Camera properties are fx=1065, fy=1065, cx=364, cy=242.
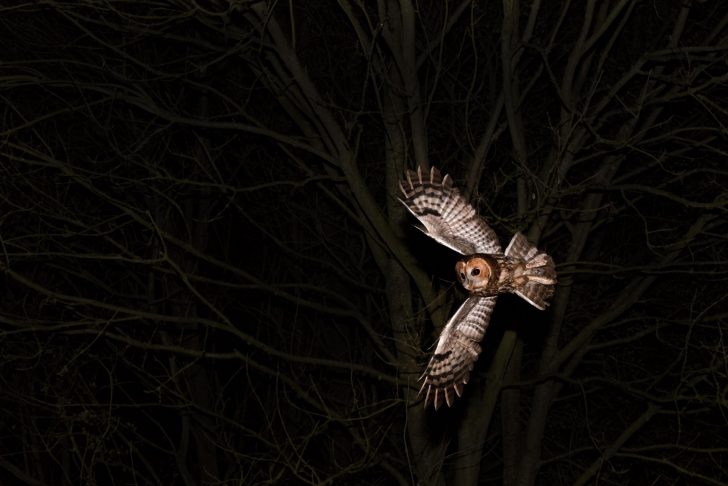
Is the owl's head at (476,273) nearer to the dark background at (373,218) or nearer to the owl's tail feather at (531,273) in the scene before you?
the owl's tail feather at (531,273)

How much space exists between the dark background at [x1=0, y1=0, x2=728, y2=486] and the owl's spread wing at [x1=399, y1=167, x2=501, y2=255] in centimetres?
174

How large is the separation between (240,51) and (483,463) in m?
6.94

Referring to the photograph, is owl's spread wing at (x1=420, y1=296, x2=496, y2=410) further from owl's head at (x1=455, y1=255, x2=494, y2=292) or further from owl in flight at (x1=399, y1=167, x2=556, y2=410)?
owl's head at (x1=455, y1=255, x2=494, y2=292)

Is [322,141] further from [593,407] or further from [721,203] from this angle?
[593,407]

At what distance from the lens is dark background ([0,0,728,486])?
844 cm

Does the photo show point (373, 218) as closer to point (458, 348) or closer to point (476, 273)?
point (458, 348)

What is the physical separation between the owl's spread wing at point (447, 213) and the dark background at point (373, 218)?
5.71ft

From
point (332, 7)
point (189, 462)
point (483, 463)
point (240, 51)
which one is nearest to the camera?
point (240, 51)

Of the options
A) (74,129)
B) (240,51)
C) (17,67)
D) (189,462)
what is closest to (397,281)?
(240,51)

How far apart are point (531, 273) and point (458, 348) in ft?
1.74

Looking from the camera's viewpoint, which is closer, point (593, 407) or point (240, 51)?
point (240, 51)

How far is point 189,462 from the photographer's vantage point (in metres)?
15.2

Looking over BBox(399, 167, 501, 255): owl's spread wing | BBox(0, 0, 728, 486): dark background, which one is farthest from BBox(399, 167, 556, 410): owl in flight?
BBox(0, 0, 728, 486): dark background

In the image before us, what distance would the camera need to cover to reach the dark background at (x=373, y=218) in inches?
332
